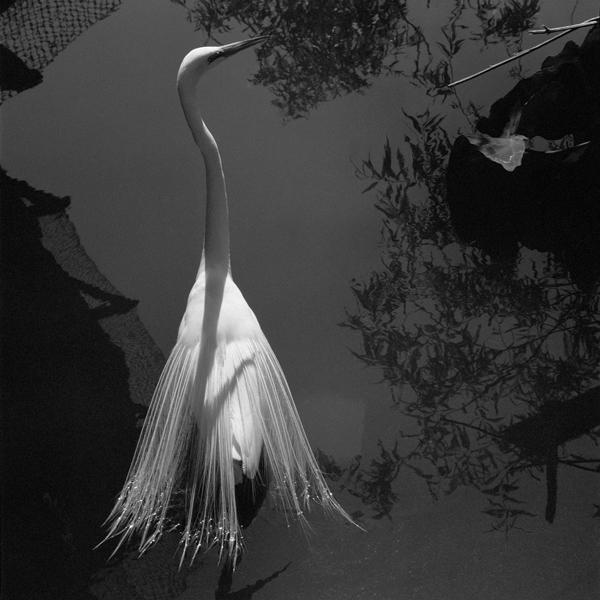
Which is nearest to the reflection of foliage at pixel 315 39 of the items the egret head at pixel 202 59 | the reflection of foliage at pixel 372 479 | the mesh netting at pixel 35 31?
the egret head at pixel 202 59

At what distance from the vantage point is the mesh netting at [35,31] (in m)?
1.20

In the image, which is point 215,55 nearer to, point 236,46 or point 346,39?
point 236,46

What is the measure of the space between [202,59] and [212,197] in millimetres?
234

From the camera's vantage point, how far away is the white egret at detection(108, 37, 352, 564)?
1.07 metres

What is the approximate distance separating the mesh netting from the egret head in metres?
0.25

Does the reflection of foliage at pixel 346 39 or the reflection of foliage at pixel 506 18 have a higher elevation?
the reflection of foliage at pixel 506 18

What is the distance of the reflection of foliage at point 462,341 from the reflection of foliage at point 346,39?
134 mm

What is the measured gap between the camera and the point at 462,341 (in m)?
1.23

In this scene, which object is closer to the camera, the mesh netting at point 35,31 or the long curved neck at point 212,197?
the long curved neck at point 212,197

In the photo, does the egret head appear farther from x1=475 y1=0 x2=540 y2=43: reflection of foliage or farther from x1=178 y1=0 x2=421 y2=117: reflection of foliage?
x1=475 y1=0 x2=540 y2=43: reflection of foliage

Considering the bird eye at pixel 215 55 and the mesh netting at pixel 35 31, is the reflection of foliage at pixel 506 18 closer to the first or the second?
the bird eye at pixel 215 55

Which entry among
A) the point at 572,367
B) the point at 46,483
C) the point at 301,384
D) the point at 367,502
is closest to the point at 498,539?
the point at 367,502

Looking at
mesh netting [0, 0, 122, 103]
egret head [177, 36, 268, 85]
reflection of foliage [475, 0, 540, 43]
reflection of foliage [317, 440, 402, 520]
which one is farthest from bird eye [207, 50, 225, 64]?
reflection of foliage [317, 440, 402, 520]

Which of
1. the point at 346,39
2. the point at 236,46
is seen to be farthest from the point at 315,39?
the point at 236,46
